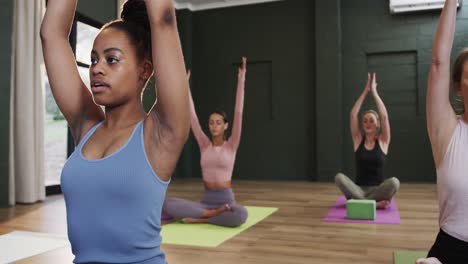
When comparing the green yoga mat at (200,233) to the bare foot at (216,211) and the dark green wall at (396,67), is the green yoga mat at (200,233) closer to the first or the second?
the bare foot at (216,211)

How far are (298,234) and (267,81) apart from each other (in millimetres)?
4105

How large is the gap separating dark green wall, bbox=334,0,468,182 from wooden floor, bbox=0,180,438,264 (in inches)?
54.1

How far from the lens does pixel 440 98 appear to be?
1065 millimetres

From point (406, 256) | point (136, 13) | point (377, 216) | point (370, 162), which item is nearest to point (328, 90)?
point (370, 162)

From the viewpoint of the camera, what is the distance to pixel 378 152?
3.85 meters

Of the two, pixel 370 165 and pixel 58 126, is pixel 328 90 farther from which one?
pixel 58 126

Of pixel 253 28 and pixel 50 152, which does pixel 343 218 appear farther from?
pixel 253 28

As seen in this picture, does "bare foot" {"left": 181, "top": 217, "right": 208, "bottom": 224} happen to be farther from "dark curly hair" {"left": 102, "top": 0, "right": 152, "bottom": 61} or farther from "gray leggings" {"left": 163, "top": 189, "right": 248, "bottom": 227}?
"dark curly hair" {"left": 102, "top": 0, "right": 152, "bottom": 61}

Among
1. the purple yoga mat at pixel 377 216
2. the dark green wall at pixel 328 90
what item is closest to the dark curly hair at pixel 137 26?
the purple yoga mat at pixel 377 216

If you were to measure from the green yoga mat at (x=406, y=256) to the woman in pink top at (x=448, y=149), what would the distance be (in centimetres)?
104

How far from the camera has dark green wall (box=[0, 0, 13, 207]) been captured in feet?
12.4

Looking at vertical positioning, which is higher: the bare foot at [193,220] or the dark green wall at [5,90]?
the dark green wall at [5,90]

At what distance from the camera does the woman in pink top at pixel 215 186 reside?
299 centimetres

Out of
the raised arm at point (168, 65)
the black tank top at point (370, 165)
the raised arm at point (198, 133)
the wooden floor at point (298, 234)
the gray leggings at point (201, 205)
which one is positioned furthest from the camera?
the black tank top at point (370, 165)
